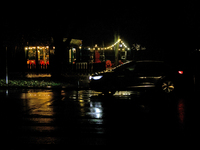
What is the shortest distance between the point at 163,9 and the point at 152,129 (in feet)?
65.1

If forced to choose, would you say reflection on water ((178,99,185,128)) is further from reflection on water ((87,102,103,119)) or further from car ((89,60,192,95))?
reflection on water ((87,102,103,119))

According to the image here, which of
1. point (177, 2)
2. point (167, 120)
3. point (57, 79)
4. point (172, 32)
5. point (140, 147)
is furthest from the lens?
point (172, 32)

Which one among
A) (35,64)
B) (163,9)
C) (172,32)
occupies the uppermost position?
(163,9)

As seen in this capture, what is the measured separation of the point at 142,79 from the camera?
1412 cm

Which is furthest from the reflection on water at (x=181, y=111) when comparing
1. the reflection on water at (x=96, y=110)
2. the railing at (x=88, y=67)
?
the railing at (x=88, y=67)

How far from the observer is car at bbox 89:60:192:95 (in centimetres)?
1412

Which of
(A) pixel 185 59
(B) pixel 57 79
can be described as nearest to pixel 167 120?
(B) pixel 57 79

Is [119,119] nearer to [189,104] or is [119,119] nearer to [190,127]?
[190,127]

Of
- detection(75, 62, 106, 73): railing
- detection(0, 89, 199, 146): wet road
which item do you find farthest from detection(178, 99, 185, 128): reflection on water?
detection(75, 62, 106, 73): railing

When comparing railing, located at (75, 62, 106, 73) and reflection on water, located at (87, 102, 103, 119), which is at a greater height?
railing, located at (75, 62, 106, 73)

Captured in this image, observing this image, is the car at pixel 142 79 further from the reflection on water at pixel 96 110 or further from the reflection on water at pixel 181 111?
the reflection on water at pixel 96 110

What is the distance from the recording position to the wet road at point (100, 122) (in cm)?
664

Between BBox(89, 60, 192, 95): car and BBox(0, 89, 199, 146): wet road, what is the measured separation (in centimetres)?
149

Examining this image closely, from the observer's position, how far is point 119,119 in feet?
29.1
